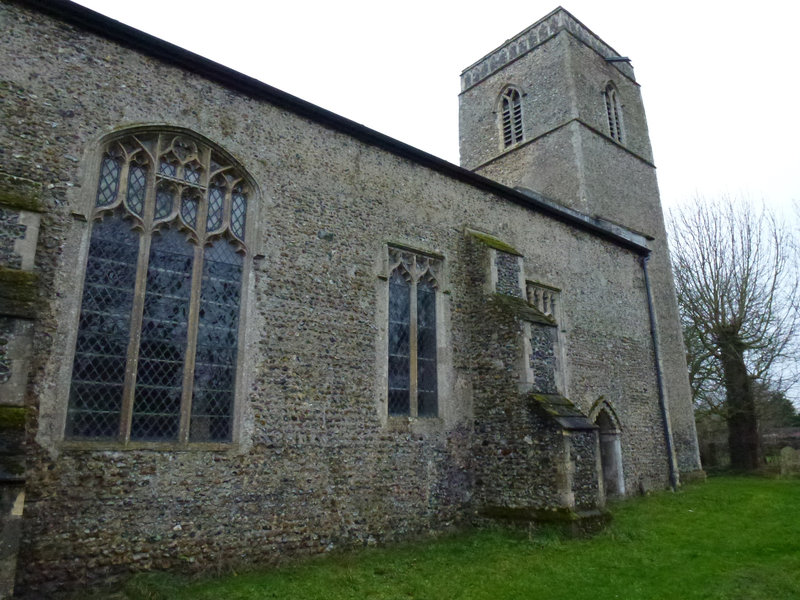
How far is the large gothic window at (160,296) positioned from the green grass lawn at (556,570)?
6.76ft

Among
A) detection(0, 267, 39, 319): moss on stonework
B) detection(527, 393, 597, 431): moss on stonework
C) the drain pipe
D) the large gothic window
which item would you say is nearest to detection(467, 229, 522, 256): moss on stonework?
detection(527, 393, 597, 431): moss on stonework

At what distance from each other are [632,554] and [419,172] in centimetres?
782

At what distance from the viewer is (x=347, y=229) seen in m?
9.64

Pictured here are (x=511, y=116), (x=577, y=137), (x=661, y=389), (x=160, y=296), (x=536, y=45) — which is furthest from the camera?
(x=511, y=116)

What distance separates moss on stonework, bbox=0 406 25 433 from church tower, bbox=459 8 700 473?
16.3 m

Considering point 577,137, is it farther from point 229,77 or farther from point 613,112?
point 229,77

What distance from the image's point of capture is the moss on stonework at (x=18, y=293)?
572 centimetres

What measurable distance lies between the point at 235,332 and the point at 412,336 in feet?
11.3

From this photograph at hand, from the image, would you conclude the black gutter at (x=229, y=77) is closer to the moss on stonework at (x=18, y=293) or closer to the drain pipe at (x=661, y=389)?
the moss on stonework at (x=18, y=293)

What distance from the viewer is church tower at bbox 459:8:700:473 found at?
18875 millimetres

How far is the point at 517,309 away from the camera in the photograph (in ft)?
35.2

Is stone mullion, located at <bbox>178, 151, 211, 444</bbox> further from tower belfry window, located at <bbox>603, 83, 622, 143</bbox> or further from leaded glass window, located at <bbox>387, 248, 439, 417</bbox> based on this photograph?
tower belfry window, located at <bbox>603, 83, 622, 143</bbox>

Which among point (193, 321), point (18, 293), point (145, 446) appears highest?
point (193, 321)

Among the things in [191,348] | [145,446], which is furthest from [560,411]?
[145,446]
